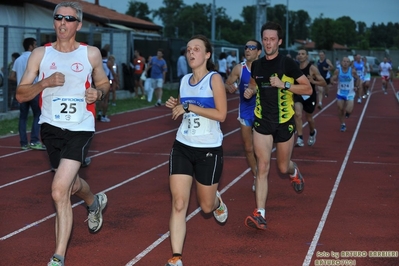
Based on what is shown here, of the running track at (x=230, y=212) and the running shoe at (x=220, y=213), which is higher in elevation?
the running shoe at (x=220, y=213)

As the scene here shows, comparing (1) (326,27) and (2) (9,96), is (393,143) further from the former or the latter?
(1) (326,27)

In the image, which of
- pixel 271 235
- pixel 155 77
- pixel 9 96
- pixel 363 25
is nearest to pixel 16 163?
pixel 271 235

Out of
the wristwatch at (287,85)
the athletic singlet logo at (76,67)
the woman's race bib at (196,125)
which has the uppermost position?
Answer: the athletic singlet logo at (76,67)

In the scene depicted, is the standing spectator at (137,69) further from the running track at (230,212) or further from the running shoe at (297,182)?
the running shoe at (297,182)

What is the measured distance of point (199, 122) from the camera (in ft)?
21.6

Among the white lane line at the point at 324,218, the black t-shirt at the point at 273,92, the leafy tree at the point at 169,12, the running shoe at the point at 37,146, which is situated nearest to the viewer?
the white lane line at the point at 324,218

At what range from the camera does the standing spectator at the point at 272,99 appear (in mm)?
8082

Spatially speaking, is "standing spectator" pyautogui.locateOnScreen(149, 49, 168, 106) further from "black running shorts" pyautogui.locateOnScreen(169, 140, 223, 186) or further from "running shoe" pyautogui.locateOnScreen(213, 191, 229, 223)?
"black running shorts" pyautogui.locateOnScreen(169, 140, 223, 186)

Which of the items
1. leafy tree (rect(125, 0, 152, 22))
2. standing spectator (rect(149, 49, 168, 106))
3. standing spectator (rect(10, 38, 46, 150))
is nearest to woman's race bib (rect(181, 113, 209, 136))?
standing spectator (rect(10, 38, 46, 150))

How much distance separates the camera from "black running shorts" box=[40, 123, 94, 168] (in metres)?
6.39

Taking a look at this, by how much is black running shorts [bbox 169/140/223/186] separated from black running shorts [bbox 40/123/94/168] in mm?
763

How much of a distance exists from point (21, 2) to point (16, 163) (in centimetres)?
1825

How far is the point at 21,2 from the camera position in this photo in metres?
29.5

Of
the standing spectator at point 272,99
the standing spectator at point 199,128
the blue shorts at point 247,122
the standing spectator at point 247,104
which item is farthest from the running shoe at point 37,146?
the standing spectator at point 199,128
